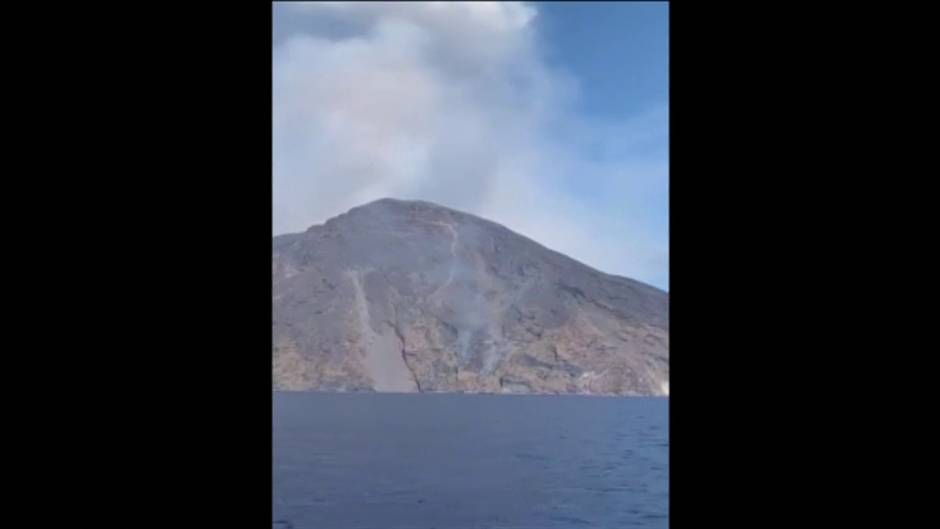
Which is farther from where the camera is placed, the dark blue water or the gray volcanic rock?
the gray volcanic rock

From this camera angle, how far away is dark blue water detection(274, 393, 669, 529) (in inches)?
999

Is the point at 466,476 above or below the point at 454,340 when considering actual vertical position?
above

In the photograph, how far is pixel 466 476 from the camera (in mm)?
38062

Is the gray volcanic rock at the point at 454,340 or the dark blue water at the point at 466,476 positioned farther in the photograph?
the gray volcanic rock at the point at 454,340

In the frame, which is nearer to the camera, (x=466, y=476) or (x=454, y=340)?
(x=466, y=476)

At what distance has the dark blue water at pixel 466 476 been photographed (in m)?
25.4
